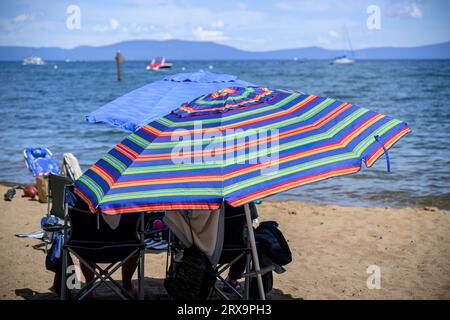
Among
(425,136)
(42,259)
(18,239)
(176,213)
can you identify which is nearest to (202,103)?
(176,213)

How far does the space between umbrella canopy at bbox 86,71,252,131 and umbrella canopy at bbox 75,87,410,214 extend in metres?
2.19

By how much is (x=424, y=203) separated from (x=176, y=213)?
658 centimetres

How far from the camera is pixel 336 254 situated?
646cm

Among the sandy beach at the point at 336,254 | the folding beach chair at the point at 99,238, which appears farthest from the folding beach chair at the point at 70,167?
the folding beach chair at the point at 99,238

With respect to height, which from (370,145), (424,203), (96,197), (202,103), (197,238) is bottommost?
(424,203)

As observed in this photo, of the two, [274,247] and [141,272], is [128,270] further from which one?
[274,247]

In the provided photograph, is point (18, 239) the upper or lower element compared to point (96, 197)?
lower

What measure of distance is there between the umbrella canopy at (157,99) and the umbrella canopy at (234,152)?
2189 mm

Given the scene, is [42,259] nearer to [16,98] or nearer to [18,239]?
[18,239]

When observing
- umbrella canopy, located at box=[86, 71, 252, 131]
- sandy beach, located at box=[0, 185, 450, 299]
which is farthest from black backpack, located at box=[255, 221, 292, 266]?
umbrella canopy, located at box=[86, 71, 252, 131]

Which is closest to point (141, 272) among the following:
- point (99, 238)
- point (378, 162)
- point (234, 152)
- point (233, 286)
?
point (99, 238)

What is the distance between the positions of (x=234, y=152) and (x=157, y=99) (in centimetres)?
316

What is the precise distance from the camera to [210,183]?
335 cm

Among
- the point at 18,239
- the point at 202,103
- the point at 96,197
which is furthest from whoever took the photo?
the point at 18,239
